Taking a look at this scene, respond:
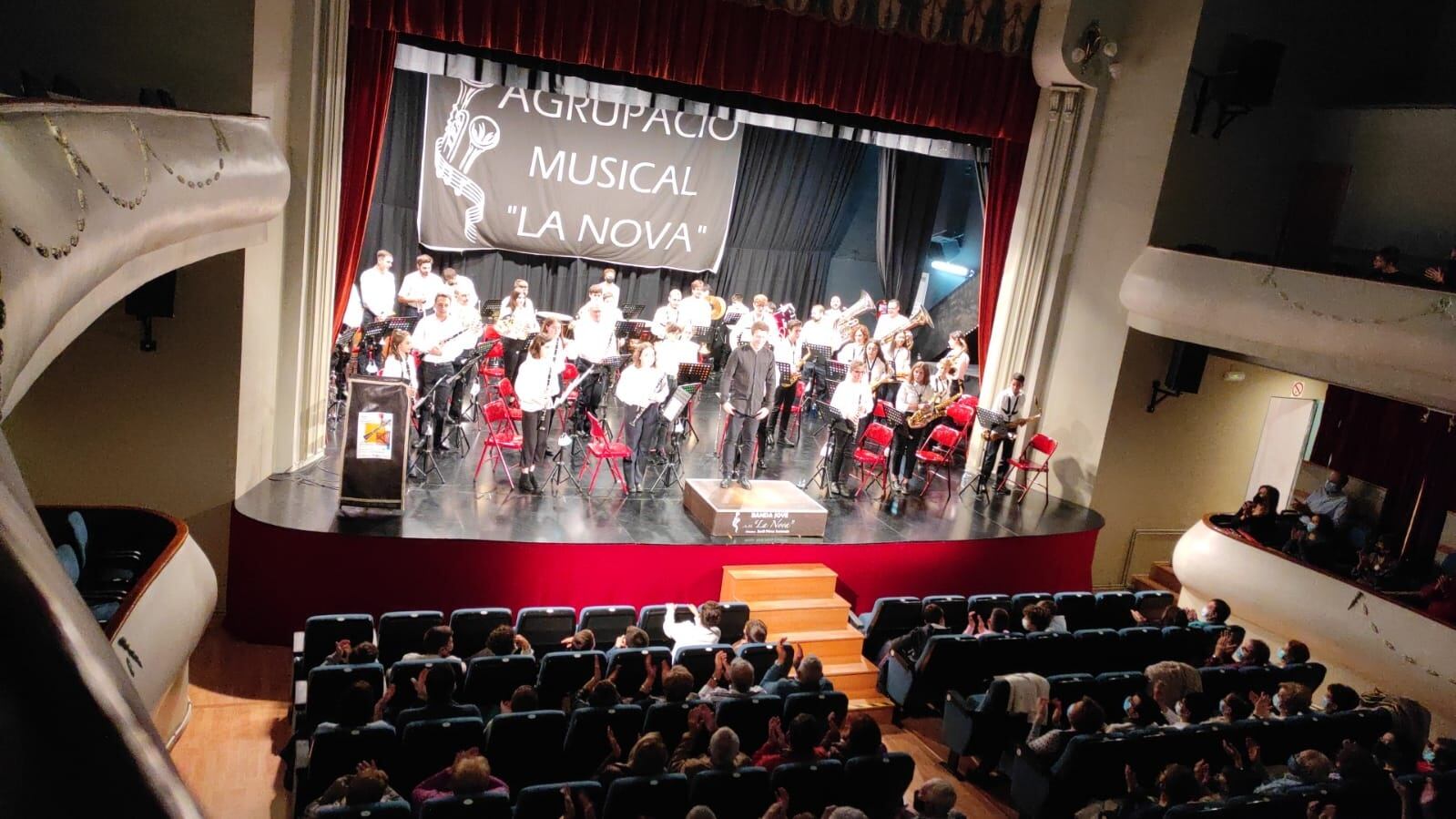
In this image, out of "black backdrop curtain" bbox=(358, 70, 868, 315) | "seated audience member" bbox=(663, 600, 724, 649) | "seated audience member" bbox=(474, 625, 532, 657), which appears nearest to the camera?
"seated audience member" bbox=(474, 625, 532, 657)

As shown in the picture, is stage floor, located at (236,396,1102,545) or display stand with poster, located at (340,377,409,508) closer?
display stand with poster, located at (340,377,409,508)

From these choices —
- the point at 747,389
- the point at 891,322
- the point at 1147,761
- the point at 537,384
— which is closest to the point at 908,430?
the point at 747,389

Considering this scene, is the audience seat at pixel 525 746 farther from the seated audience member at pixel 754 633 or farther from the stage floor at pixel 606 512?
the stage floor at pixel 606 512

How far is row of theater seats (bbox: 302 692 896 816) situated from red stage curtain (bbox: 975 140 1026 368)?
7.65 meters

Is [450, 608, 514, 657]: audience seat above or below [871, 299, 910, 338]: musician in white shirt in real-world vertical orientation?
below

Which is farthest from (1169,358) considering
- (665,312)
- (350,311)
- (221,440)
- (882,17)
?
(221,440)

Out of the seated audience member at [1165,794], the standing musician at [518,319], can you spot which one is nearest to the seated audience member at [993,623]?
the seated audience member at [1165,794]

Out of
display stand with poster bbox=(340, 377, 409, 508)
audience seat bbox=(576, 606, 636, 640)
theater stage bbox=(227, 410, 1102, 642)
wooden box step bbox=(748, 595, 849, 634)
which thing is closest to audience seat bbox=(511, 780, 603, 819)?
audience seat bbox=(576, 606, 636, 640)

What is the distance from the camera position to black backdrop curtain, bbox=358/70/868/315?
1368 centimetres

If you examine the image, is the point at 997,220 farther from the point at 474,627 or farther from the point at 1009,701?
the point at 474,627

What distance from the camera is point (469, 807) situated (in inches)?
193

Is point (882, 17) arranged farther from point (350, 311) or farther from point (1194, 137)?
point (350, 311)

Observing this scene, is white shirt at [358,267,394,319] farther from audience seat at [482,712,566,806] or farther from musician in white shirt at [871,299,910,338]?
audience seat at [482,712,566,806]

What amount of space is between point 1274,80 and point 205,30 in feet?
33.9
